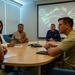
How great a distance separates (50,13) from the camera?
6.56 metres

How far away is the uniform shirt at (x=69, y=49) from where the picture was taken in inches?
61.3

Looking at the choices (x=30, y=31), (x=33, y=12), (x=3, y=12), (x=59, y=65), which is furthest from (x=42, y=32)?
(x=59, y=65)

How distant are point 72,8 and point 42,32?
1.84 meters

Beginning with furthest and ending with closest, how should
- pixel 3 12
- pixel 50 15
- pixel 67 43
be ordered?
pixel 50 15 < pixel 3 12 < pixel 67 43

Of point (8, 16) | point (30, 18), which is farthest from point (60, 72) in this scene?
point (30, 18)

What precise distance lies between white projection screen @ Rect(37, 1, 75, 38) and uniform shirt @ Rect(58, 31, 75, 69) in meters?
4.72

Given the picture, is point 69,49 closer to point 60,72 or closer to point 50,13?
point 60,72

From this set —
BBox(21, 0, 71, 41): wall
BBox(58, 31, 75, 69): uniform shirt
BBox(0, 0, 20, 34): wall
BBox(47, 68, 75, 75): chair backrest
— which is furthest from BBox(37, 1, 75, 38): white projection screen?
BBox(47, 68, 75, 75): chair backrest

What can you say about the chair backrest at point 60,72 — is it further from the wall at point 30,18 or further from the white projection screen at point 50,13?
the wall at point 30,18

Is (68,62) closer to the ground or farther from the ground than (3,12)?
closer to the ground

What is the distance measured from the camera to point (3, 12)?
5.90 m

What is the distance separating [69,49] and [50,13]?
5108mm

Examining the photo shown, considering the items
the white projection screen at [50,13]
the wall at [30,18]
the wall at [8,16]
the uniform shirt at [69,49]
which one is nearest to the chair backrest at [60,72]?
the uniform shirt at [69,49]

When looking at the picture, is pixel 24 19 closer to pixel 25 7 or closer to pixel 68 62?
pixel 25 7
